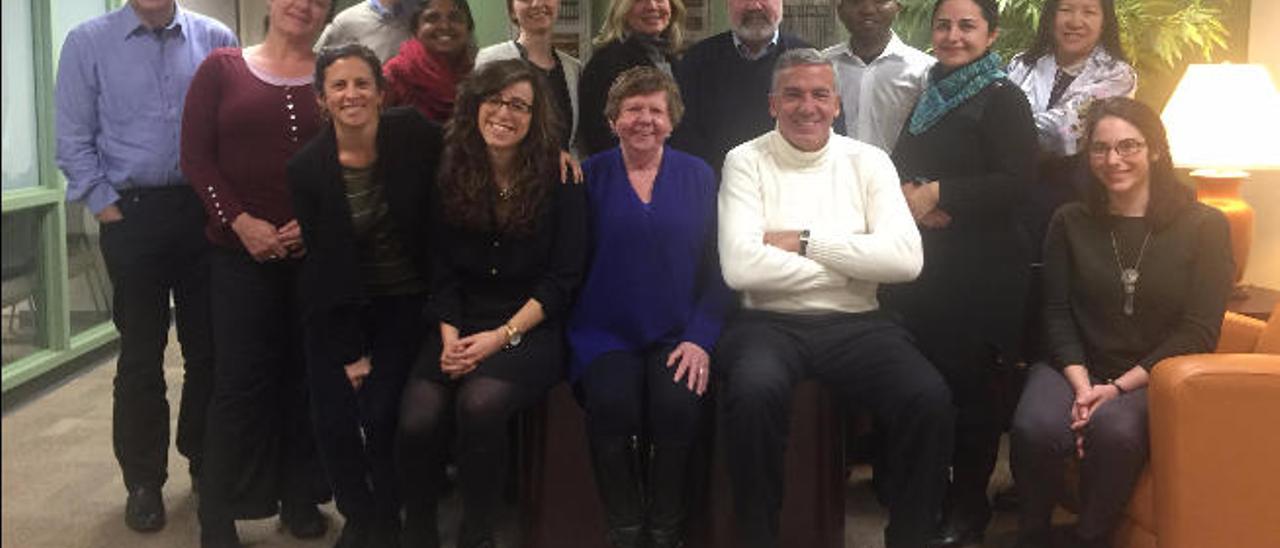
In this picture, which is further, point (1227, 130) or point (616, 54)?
point (1227, 130)

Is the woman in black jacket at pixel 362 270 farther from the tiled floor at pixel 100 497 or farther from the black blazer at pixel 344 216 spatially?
the tiled floor at pixel 100 497

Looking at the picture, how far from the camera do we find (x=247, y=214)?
2.69m

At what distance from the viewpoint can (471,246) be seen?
2.68 m

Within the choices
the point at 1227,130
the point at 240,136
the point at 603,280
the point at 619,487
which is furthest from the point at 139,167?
the point at 1227,130

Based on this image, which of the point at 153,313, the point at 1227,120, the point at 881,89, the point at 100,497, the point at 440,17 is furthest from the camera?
the point at 1227,120

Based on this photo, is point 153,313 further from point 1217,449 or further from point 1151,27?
point 1151,27

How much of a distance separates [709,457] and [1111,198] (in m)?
1.11

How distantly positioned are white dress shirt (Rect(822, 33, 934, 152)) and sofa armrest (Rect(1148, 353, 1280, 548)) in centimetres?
104

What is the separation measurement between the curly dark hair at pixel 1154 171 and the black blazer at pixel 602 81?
1.16 m

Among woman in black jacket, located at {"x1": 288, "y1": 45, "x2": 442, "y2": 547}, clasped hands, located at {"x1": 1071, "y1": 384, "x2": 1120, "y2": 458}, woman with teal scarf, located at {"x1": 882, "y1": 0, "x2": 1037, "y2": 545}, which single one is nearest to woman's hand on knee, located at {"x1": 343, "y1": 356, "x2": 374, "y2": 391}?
woman in black jacket, located at {"x1": 288, "y1": 45, "x2": 442, "y2": 547}

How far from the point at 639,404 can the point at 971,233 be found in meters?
0.90

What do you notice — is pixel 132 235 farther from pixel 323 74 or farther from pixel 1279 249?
pixel 1279 249

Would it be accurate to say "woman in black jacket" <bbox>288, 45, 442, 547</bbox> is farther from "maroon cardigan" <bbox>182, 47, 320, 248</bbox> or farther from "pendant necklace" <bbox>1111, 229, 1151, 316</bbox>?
"pendant necklace" <bbox>1111, 229, 1151, 316</bbox>

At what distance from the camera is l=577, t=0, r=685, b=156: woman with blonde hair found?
3.08 m
